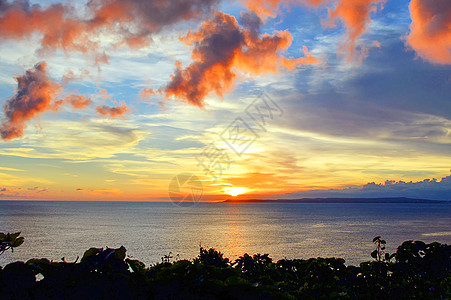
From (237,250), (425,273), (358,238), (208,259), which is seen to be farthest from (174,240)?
(425,273)

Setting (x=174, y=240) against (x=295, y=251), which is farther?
Result: (x=174, y=240)

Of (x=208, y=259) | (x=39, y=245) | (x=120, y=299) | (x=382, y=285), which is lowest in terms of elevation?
(x=39, y=245)

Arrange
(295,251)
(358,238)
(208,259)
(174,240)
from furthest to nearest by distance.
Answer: (358,238), (174,240), (295,251), (208,259)

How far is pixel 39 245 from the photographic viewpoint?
95.4 metres

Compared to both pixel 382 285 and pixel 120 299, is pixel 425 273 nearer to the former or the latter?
pixel 382 285

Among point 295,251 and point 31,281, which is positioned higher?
point 31,281

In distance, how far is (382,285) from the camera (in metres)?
6.98

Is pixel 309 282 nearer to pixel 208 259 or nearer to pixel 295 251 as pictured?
pixel 208 259

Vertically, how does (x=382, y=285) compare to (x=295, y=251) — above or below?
above

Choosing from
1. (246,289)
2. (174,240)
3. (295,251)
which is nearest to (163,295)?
(246,289)

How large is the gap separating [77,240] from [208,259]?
10091cm

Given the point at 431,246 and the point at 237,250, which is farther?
the point at 237,250

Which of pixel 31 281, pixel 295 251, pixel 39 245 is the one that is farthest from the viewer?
pixel 39 245

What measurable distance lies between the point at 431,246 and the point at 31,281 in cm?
718
